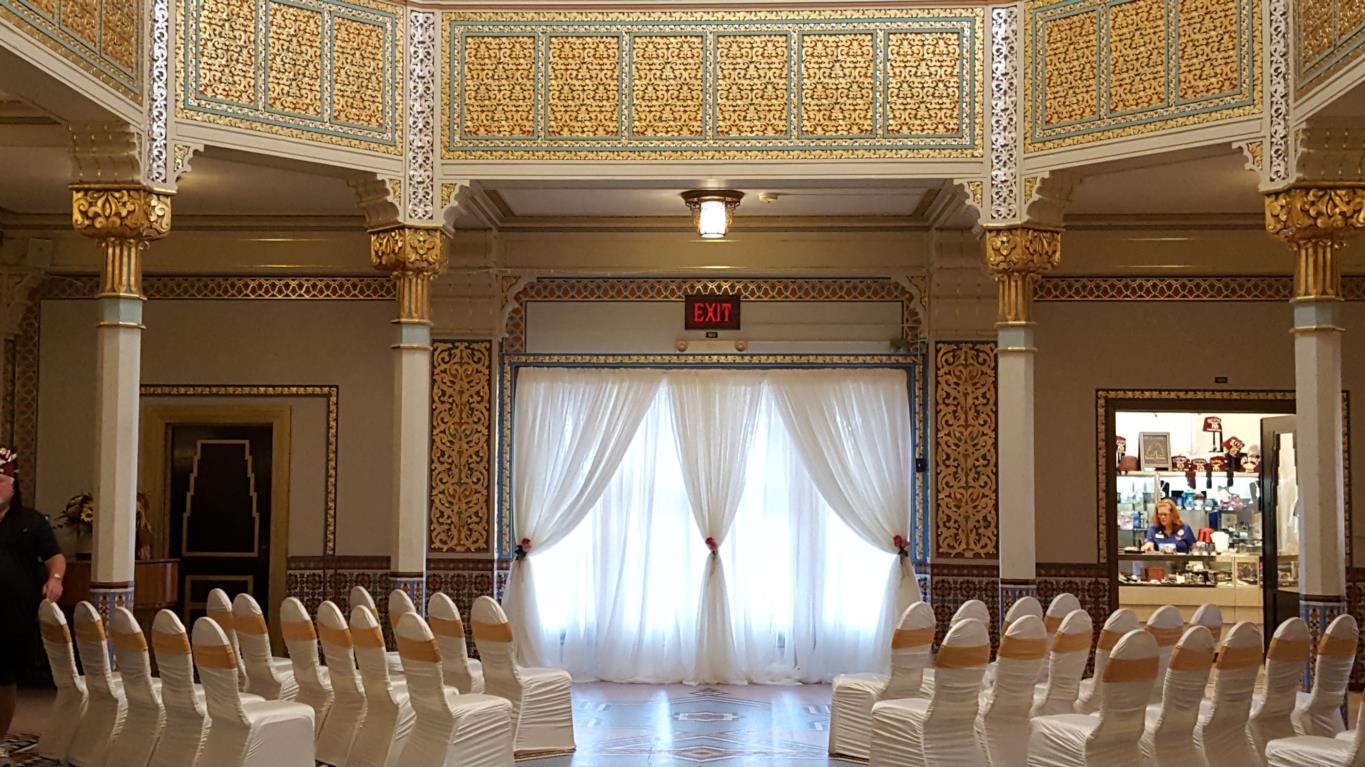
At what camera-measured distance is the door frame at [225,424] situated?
1134cm

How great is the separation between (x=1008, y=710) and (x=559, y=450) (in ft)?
17.6

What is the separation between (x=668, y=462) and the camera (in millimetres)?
11453

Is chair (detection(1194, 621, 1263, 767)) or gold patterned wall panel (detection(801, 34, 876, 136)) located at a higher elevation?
gold patterned wall panel (detection(801, 34, 876, 136))

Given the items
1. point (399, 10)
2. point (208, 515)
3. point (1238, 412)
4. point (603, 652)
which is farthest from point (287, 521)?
point (1238, 412)

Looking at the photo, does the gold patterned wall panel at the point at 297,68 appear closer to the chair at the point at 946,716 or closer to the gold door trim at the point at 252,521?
the gold door trim at the point at 252,521

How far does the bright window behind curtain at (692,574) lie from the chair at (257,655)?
4019 mm

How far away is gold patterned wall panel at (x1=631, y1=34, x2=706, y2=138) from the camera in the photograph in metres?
8.81

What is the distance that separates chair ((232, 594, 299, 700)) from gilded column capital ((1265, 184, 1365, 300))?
5.41 meters

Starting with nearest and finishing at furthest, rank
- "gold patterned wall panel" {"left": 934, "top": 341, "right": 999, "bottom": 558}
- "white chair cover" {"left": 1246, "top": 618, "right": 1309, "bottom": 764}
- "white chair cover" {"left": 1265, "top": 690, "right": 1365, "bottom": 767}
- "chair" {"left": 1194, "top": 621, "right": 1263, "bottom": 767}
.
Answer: "white chair cover" {"left": 1265, "top": 690, "right": 1365, "bottom": 767} → "chair" {"left": 1194, "top": 621, "right": 1263, "bottom": 767} → "white chair cover" {"left": 1246, "top": 618, "right": 1309, "bottom": 764} → "gold patterned wall panel" {"left": 934, "top": 341, "right": 999, "bottom": 558}

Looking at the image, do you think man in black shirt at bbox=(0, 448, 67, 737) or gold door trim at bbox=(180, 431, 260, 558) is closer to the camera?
man in black shirt at bbox=(0, 448, 67, 737)

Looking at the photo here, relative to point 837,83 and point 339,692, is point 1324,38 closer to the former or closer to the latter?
point 837,83

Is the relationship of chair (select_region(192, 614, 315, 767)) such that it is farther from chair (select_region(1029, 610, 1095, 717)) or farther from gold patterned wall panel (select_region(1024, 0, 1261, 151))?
gold patterned wall panel (select_region(1024, 0, 1261, 151))

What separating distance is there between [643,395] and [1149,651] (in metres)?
6.16

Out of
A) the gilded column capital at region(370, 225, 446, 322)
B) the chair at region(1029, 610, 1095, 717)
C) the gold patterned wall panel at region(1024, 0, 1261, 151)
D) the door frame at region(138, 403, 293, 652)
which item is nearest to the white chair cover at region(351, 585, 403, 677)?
the gilded column capital at region(370, 225, 446, 322)
